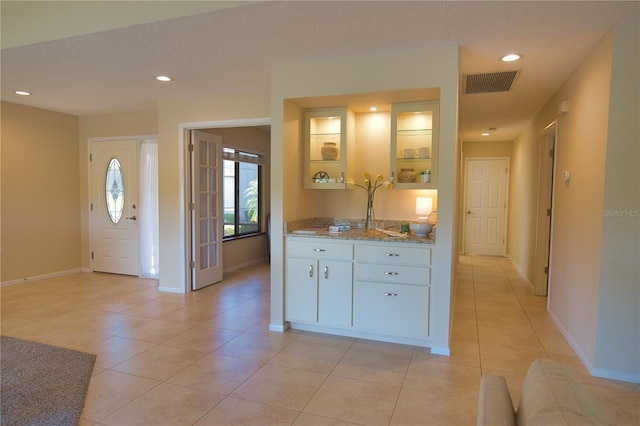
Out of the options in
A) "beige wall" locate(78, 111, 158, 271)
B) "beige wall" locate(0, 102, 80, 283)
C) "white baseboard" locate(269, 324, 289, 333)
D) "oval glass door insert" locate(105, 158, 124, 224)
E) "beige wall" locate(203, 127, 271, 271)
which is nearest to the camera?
"white baseboard" locate(269, 324, 289, 333)

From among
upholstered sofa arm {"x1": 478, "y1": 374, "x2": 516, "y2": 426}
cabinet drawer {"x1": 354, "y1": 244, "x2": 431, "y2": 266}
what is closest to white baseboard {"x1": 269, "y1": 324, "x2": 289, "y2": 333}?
cabinet drawer {"x1": 354, "y1": 244, "x2": 431, "y2": 266}

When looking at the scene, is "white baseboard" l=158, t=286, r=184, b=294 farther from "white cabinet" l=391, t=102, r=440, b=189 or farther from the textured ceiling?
"white cabinet" l=391, t=102, r=440, b=189

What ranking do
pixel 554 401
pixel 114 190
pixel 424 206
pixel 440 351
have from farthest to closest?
1. pixel 114 190
2. pixel 424 206
3. pixel 440 351
4. pixel 554 401

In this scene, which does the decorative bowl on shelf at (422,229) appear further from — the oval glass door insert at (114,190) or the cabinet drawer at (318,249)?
the oval glass door insert at (114,190)

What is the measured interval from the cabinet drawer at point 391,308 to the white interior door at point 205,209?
2569 mm

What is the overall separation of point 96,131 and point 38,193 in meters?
1.21

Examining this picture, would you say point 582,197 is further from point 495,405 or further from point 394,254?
point 495,405

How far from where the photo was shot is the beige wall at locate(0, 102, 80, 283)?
16.7 feet

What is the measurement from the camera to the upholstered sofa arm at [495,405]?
110 cm

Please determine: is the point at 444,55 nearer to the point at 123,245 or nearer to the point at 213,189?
the point at 213,189

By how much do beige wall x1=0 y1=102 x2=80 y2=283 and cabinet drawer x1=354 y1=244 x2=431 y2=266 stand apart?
482cm

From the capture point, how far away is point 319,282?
347 cm

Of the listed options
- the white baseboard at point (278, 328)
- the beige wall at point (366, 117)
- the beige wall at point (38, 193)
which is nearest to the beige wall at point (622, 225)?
the beige wall at point (366, 117)

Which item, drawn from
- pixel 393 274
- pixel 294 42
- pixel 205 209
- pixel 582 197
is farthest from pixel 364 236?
pixel 205 209
